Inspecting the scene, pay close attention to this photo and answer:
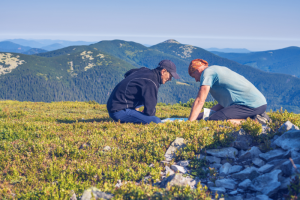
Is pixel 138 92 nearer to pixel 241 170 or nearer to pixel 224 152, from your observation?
pixel 224 152

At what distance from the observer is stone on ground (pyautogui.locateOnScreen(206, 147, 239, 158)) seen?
527 centimetres

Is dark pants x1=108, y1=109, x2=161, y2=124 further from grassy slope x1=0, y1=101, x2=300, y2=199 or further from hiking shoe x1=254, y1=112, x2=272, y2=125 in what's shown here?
hiking shoe x1=254, y1=112, x2=272, y2=125

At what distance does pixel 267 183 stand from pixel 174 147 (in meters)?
2.46

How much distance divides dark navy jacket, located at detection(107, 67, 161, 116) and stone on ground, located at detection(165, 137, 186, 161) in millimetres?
2223

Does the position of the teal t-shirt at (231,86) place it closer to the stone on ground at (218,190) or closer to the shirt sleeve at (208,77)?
the shirt sleeve at (208,77)

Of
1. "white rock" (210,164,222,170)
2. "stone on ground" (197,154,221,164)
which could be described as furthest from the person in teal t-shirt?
"white rock" (210,164,222,170)

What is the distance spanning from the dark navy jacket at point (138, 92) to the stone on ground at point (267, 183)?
4515mm

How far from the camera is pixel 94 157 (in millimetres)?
5777

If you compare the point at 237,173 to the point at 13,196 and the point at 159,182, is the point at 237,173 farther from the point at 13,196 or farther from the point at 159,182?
the point at 13,196

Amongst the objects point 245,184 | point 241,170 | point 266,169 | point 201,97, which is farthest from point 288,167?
point 201,97

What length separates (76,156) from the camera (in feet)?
19.1

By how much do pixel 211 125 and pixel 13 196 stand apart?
18.2 feet

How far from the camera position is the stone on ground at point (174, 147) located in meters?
5.62

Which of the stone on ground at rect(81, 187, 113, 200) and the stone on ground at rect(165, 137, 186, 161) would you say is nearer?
the stone on ground at rect(81, 187, 113, 200)
